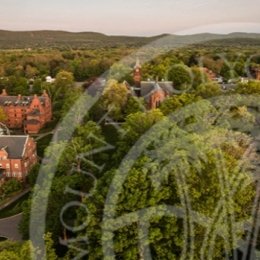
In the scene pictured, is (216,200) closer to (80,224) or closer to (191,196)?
(191,196)

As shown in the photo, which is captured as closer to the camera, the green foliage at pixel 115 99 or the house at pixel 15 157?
the house at pixel 15 157

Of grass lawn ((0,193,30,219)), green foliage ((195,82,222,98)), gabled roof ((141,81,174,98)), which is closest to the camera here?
grass lawn ((0,193,30,219))

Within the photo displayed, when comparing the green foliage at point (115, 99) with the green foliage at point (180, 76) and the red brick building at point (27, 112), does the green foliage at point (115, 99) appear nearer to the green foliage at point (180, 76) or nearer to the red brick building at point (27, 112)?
the red brick building at point (27, 112)

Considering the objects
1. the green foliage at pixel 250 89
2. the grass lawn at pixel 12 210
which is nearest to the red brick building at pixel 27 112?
the grass lawn at pixel 12 210

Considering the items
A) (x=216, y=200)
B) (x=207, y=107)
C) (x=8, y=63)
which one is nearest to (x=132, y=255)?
(x=216, y=200)

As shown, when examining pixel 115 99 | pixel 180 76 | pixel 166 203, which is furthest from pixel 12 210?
pixel 180 76

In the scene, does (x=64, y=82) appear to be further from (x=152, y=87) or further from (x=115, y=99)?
(x=115, y=99)

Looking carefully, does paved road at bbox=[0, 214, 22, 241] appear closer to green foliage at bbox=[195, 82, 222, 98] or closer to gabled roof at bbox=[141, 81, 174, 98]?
gabled roof at bbox=[141, 81, 174, 98]

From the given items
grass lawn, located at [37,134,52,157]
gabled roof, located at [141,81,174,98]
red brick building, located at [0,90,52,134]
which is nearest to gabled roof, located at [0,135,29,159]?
grass lawn, located at [37,134,52,157]
